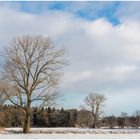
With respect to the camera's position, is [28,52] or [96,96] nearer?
[28,52]

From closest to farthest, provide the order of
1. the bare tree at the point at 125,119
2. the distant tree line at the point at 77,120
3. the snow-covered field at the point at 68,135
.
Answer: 1. the snow-covered field at the point at 68,135
2. the distant tree line at the point at 77,120
3. the bare tree at the point at 125,119

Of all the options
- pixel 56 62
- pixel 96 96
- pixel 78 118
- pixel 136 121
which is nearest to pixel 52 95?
pixel 56 62

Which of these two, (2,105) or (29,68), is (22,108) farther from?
(2,105)

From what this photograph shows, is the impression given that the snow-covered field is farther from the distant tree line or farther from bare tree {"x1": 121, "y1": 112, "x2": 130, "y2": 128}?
bare tree {"x1": 121, "y1": 112, "x2": 130, "y2": 128}

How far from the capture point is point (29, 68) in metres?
37.2

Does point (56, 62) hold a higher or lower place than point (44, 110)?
higher

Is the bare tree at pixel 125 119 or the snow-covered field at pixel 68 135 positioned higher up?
the bare tree at pixel 125 119

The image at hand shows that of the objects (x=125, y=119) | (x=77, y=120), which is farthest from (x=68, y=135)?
(x=125, y=119)

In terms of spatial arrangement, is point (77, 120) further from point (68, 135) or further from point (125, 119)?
point (68, 135)

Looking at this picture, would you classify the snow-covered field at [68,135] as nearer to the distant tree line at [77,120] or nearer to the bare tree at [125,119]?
the distant tree line at [77,120]

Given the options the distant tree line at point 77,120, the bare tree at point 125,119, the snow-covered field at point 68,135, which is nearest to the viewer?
the snow-covered field at point 68,135

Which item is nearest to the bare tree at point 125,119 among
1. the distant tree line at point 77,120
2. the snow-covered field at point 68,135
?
the distant tree line at point 77,120

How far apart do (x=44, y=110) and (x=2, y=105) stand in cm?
1873

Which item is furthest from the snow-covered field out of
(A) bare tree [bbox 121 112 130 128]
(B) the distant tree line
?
(A) bare tree [bbox 121 112 130 128]
